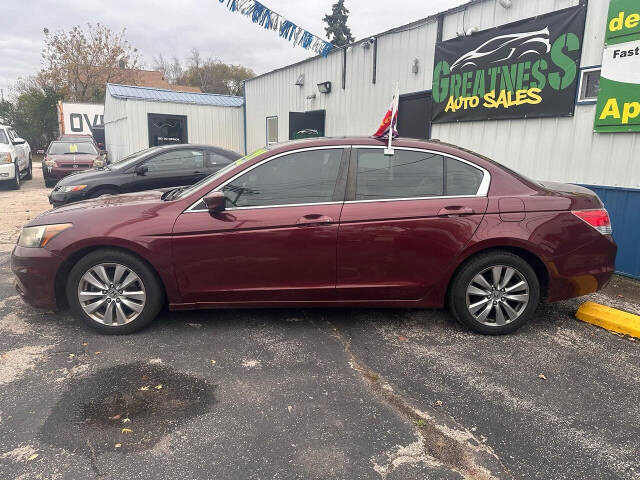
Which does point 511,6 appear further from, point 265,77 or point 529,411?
point 265,77

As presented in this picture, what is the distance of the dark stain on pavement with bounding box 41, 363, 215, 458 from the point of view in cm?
247

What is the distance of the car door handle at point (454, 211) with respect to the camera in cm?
367

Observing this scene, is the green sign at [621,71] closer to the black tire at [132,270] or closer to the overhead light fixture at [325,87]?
the black tire at [132,270]

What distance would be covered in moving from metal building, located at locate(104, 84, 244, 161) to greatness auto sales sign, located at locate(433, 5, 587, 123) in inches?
433

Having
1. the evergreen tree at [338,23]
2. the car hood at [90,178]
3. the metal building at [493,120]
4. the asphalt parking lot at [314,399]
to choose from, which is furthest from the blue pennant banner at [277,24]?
the evergreen tree at [338,23]

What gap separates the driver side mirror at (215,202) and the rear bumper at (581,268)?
272cm

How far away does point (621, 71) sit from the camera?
5223 millimetres

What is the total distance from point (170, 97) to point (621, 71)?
51.5ft

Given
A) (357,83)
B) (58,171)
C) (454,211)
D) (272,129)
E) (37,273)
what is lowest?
(37,273)

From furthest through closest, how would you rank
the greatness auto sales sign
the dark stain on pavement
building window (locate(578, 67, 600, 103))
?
1. the greatness auto sales sign
2. building window (locate(578, 67, 600, 103))
3. the dark stain on pavement

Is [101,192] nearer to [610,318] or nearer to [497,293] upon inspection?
[497,293]

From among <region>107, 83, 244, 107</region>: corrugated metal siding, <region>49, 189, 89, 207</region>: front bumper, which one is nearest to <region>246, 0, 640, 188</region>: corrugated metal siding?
<region>49, 189, 89, 207</region>: front bumper

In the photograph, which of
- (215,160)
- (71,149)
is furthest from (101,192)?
(71,149)

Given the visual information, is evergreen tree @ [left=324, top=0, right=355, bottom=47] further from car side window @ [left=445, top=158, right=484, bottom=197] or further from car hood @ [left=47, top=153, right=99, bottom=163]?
car side window @ [left=445, top=158, right=484, bottom=197]
